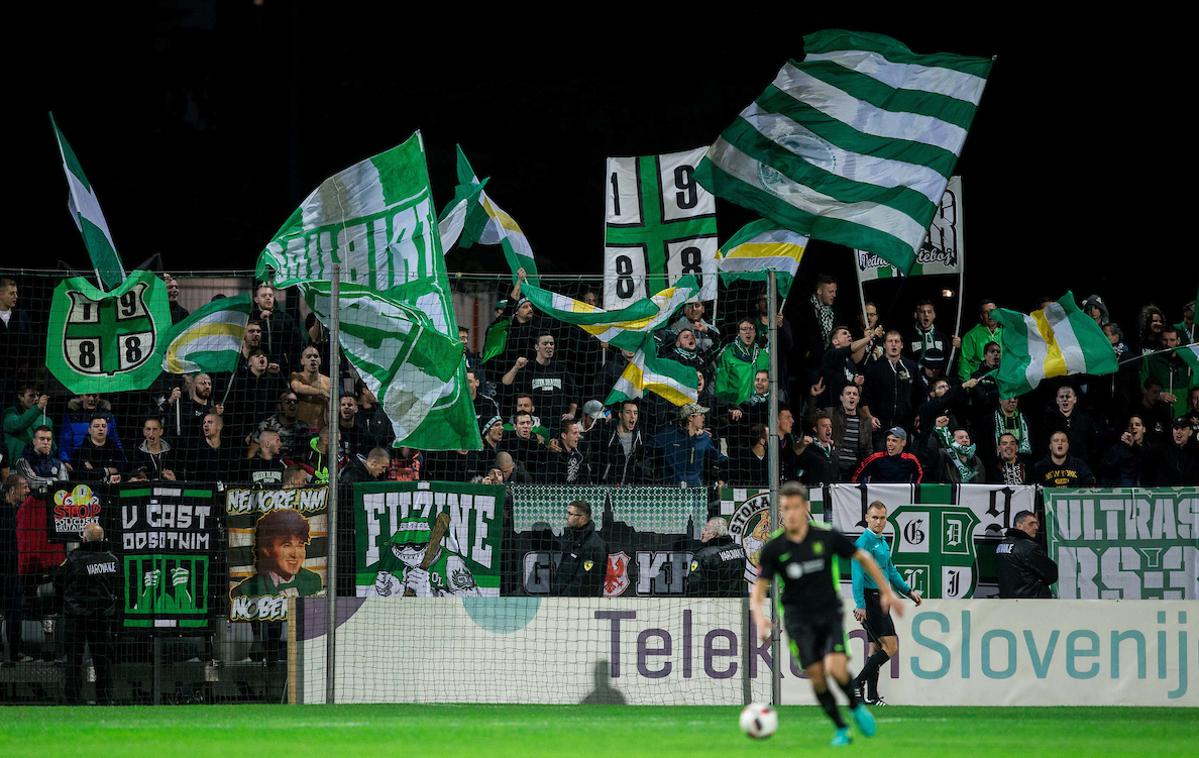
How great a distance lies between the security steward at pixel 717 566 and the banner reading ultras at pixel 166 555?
5.08 m

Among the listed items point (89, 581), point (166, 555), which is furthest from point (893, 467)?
point (89, 581)

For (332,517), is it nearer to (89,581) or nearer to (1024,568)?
(89,581)

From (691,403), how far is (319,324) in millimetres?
4193

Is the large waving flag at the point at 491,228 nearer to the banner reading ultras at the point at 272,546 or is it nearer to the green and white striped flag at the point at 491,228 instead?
the green and white striped flag at the point at 491,228

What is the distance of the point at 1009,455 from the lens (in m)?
20.7

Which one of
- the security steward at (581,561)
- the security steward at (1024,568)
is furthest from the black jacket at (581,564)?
the security steward at (1024,568)

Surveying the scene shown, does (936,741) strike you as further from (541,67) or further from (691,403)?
(541,67)

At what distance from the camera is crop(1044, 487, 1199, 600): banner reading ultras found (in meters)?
19.4

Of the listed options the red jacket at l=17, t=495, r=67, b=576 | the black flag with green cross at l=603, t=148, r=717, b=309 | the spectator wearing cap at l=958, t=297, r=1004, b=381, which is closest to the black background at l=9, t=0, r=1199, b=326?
the spectator wearing cap at l=958, t=297, r=1004, b=381

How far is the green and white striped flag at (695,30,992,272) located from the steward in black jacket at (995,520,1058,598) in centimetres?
389

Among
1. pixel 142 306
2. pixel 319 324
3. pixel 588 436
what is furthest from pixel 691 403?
pixel 142 306

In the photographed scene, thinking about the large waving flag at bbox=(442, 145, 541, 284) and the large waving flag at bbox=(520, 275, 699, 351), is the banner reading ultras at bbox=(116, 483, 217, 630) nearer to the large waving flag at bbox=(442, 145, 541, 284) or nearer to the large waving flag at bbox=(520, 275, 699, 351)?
the large waving flag at bbox=(520, 275, 699, 351)

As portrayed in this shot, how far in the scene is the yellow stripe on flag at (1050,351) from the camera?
20.3 metres

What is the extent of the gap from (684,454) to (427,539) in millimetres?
3016
